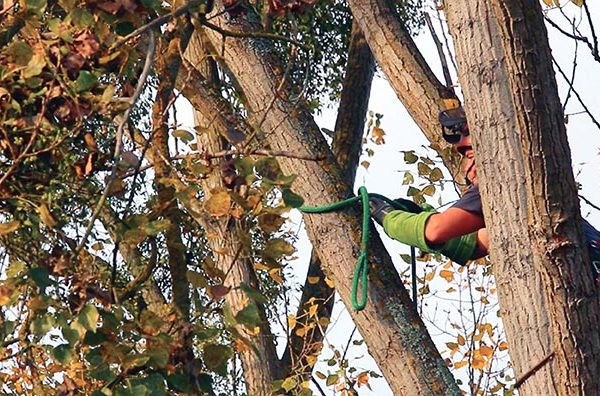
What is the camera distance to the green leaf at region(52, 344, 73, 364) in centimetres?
278

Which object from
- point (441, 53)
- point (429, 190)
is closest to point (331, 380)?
point (429, 190)

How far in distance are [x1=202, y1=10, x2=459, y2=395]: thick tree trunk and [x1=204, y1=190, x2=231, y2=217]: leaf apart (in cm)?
103

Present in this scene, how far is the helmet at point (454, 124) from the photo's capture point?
437cm

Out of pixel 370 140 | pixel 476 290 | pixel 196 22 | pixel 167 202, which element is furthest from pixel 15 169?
pixel 476 290

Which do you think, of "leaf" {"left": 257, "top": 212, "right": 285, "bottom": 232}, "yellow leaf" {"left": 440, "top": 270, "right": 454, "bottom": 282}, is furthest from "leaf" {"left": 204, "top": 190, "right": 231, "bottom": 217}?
"yellow leaf" {"left": 440, "top": 270, "right": 454, "bottom": 282}

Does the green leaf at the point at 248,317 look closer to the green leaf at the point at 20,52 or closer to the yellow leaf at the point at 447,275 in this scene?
the green leaf at the point at 20,52

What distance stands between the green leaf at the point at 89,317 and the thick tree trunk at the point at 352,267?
1.39 meters

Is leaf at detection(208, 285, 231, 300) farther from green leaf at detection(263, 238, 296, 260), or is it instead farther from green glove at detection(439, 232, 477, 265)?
green glove at detection(439, 232, 477, 265)

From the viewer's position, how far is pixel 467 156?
4.53m

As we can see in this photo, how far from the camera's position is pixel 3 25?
10.0ft

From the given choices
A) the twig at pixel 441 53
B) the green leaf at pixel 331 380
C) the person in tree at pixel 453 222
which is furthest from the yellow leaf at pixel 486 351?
the person in tree at pixel 453 222

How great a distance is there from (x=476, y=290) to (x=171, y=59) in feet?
17.2

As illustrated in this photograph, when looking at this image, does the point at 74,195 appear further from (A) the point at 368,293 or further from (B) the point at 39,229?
(A) the point at 368,293

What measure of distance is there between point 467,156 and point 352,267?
705mm
